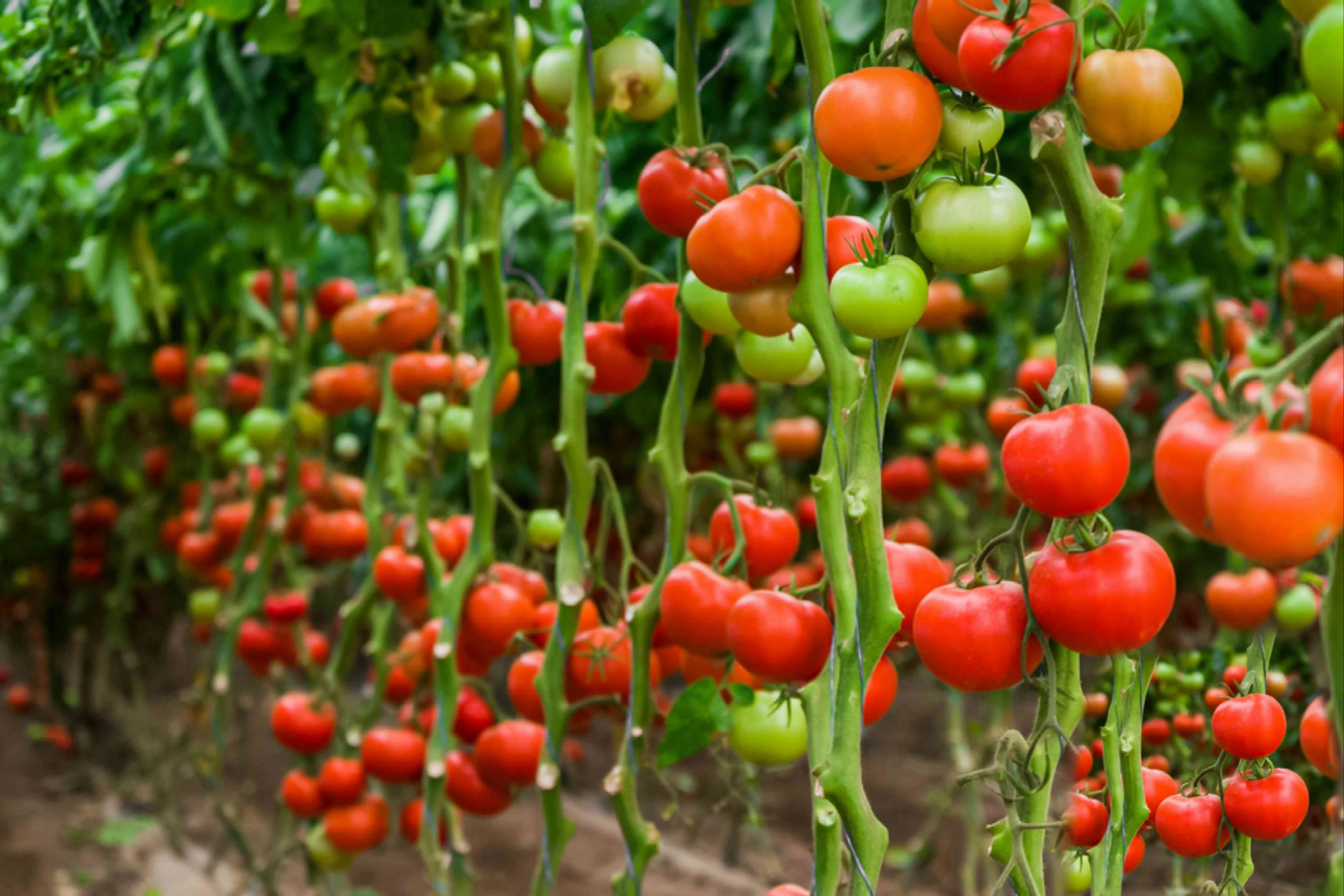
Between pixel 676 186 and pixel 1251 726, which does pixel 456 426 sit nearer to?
pixel 676 186

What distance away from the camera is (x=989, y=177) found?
570 mm

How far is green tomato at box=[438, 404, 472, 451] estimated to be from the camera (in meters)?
1.34

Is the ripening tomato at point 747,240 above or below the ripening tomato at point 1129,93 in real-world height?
below

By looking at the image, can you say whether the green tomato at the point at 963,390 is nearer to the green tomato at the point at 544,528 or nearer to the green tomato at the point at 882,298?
the green tomato at the point at 544,528

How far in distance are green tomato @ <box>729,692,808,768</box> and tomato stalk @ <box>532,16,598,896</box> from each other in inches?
8.7

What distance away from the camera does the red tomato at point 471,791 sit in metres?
1.24

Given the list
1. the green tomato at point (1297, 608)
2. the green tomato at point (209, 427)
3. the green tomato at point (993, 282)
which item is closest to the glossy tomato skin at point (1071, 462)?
the green tomato at point (1297, 608)

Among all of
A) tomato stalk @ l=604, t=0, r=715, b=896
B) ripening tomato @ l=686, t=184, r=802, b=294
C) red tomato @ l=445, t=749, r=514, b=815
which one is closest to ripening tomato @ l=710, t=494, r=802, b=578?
tomato stalk @ l=604, t=0, r=715, b=896

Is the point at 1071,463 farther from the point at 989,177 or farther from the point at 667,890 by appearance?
the point at 667,890

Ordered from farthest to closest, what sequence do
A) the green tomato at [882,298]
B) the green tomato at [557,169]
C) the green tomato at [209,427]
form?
the green tomato at [209,427]
the green tomato at [557,169]
the green tomato at [882,298]

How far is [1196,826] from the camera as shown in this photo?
521mm

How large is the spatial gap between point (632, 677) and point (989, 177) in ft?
1.66

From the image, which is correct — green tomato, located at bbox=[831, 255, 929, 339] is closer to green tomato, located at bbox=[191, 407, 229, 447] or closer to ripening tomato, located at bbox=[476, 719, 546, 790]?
ripening tomato, located at bbox=[476, 719, 546, 790]

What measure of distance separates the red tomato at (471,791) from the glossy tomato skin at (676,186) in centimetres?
68
